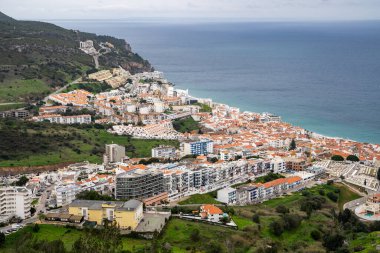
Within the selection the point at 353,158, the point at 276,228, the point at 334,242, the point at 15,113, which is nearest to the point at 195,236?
the point at 276,228

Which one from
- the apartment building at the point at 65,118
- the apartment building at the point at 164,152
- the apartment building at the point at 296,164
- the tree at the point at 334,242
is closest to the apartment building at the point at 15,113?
the apartment building at the point at 65,118

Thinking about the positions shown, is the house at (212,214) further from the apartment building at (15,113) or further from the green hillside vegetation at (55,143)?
the apartment building at (15,113)

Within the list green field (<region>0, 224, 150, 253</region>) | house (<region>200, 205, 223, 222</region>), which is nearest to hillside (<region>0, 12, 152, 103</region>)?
green field (<region>0, 224, 150, 253</region>)

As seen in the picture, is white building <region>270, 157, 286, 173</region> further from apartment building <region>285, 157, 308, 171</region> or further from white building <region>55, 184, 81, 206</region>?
white building <region>55, 184, 81, 206</region>

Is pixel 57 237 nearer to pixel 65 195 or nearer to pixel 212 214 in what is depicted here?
pixel 65 195

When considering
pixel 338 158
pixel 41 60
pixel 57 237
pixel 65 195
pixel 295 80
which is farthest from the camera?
pixel 295 80

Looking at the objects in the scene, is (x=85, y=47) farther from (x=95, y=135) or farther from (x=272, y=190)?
(x=272, y=190)
